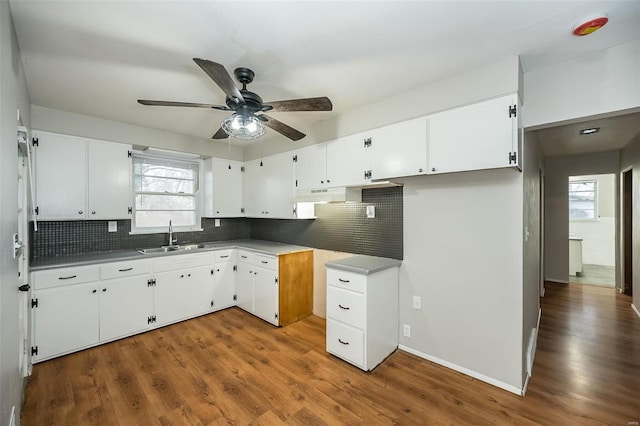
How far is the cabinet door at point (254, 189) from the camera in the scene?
403cm

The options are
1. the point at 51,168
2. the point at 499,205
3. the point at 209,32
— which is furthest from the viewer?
the point at 51,168

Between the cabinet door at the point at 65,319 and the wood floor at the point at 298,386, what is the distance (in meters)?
0.13

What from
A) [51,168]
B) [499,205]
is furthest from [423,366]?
[51,168]

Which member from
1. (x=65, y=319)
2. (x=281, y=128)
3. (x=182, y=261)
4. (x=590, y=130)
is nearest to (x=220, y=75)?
(x=281, y=128)

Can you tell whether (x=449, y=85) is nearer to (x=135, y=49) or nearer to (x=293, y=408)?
(x=135, y=49)

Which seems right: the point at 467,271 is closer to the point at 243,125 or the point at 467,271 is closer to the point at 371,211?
the point at 371,211

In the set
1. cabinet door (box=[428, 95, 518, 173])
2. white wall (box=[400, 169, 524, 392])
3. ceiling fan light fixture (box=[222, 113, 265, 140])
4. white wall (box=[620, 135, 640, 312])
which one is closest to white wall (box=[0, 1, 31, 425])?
ceiling fan light fixture (box=[222, 113, 265, 140])

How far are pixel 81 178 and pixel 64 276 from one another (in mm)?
1077

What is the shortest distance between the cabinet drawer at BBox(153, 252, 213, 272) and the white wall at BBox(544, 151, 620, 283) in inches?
256

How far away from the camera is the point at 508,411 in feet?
6.23

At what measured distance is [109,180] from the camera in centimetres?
314

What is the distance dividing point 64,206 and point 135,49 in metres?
2.08

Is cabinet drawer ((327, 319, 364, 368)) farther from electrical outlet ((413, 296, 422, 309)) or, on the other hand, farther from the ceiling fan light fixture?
the ceiling fan light fixture

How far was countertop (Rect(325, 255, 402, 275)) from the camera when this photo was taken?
240 centimetres
